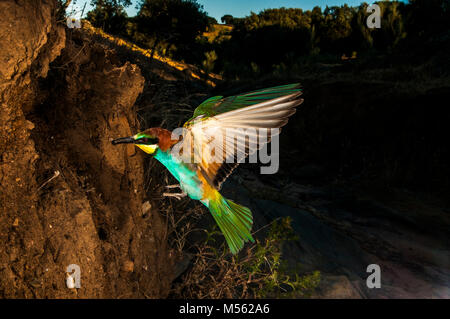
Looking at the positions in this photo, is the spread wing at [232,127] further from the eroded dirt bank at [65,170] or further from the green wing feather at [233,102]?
the eroded dirt bank at [65,170]

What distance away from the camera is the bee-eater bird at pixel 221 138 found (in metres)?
1.10

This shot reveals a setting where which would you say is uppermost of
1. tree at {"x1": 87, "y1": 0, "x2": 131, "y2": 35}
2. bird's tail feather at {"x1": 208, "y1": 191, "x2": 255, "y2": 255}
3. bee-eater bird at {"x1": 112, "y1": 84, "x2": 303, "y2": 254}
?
tree at {"x1": 87, "y1": 0, "x2": 131, "y2": 35}

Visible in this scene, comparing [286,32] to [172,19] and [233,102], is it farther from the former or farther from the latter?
[233,102]

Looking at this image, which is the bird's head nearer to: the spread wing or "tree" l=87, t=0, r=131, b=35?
the spread wing

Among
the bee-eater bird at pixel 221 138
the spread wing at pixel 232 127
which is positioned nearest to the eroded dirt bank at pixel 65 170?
the bee-eater bird at pixel 221 138

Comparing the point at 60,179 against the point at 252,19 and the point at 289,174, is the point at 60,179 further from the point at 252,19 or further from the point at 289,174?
the point at 252,19

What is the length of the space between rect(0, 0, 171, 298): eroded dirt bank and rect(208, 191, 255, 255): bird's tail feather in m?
0.56

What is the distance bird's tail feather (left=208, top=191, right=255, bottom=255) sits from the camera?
1471 millimetres

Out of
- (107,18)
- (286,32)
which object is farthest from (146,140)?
(286,32)

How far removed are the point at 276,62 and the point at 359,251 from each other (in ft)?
64.0

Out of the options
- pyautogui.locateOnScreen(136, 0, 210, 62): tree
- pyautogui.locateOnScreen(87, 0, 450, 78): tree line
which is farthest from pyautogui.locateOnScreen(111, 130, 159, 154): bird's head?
pyautogui.locateOnScreen(136, 0, 210, 62): tree

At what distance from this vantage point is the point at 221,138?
127cm

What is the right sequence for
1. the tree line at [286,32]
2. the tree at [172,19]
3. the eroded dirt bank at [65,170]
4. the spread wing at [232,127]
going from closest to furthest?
the spread wing at [232,127], the eroded dirt bank at [65,170], the tree line at [286,32], the tree at [172,19]
